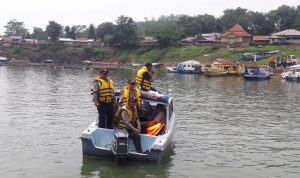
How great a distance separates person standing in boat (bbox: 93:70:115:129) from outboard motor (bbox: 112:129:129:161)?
183 centimetres

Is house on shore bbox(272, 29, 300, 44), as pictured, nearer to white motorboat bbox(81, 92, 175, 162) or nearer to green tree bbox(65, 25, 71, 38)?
green tree bbox(65, 25, 71, 38)

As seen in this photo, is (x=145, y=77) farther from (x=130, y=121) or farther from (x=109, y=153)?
(x=109, y=153)

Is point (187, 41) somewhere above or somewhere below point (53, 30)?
below

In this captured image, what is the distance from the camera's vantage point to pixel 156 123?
60.5 ft

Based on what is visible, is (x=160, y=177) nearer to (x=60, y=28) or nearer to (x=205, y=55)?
(x=205, y=55)

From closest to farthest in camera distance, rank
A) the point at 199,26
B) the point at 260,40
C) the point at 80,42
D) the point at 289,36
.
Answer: the point at 289,36, the point at 260,40, the point at 199,26, the point at 80,42

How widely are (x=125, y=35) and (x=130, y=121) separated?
4446 inches

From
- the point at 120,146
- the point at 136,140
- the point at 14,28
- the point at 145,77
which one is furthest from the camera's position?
the point at 14,28

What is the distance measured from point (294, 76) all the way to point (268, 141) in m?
44.9

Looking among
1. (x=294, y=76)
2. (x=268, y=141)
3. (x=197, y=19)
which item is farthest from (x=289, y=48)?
(x=268, y=141)

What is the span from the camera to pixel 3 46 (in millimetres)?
150250

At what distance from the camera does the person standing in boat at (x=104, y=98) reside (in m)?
17.1

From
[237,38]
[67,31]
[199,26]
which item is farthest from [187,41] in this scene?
[67,31]

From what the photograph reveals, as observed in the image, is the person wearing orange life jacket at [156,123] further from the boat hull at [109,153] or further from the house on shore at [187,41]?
the house on shore at [187,41]
